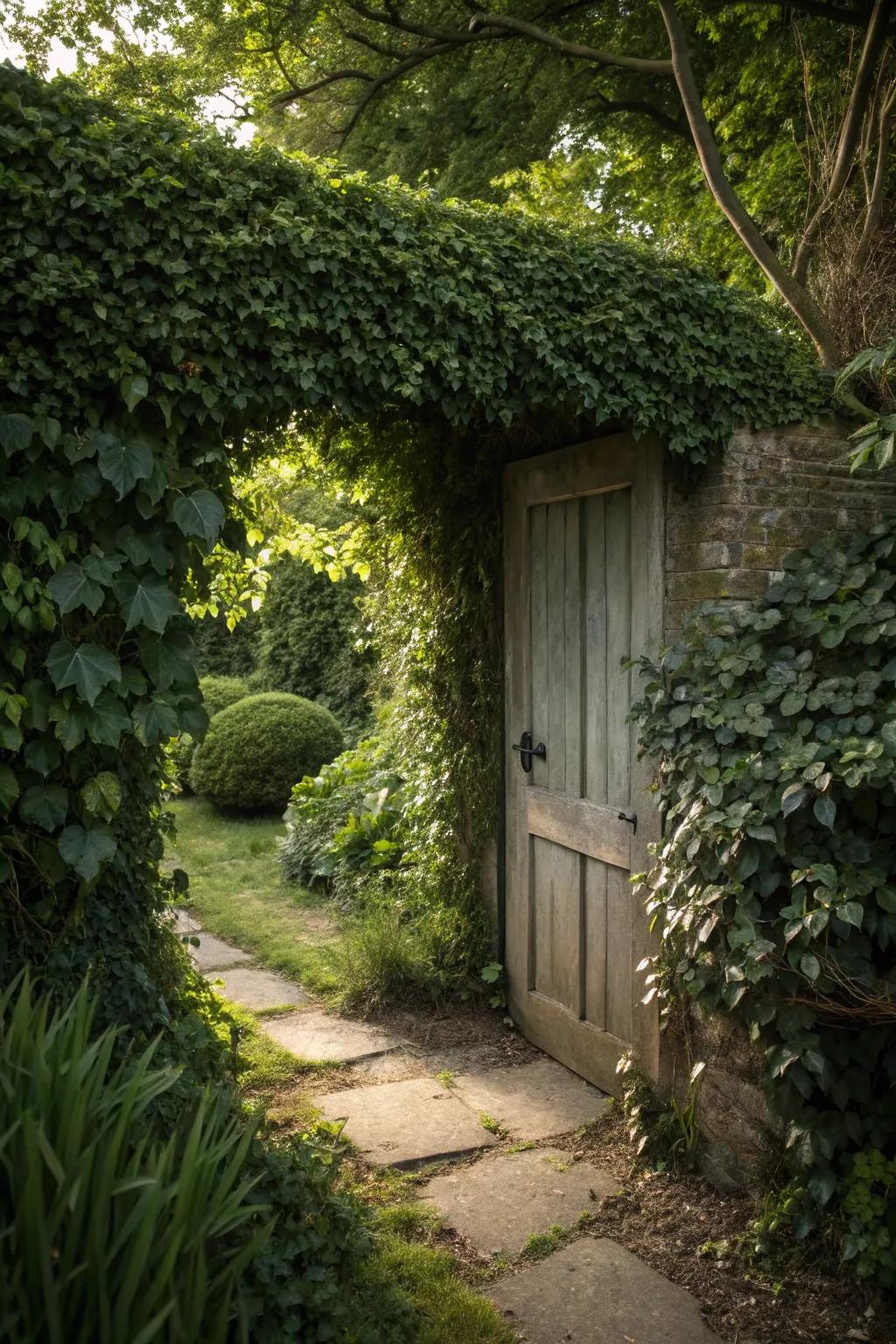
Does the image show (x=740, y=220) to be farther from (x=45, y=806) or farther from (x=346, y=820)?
(x=346, y=820)

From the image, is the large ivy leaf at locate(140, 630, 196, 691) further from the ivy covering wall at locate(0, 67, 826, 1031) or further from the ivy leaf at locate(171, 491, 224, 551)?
the ivy leaf at locate(171, 491, 224, 551)

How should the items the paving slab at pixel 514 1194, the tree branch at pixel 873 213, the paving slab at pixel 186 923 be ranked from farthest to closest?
the paving slab at pixel 186 923 → the tree branch at pixel 873 213 → the paving slab at pixel 514 1194

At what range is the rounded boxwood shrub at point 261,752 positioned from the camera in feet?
29.6

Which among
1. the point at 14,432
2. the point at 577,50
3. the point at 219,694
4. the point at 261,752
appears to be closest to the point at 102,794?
the point at 14,432

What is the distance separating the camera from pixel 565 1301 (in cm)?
282

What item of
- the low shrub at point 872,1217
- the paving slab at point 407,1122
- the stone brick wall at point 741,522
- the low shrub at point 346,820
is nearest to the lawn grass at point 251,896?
the low shrub at point 346,820

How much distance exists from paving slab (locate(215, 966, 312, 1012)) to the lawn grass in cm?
10

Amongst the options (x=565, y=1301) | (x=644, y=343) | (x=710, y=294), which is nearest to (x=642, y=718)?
(x=644, y=343)

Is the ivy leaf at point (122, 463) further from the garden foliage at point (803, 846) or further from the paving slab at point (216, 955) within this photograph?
the paving slab at point (216, 955)

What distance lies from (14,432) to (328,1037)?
3052mm

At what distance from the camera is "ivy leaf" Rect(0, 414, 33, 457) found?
8.38ft

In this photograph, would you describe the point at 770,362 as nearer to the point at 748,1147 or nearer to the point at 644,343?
the point at 644,343

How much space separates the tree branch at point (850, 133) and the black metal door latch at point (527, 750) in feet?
7.52

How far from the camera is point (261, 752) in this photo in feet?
29.5
